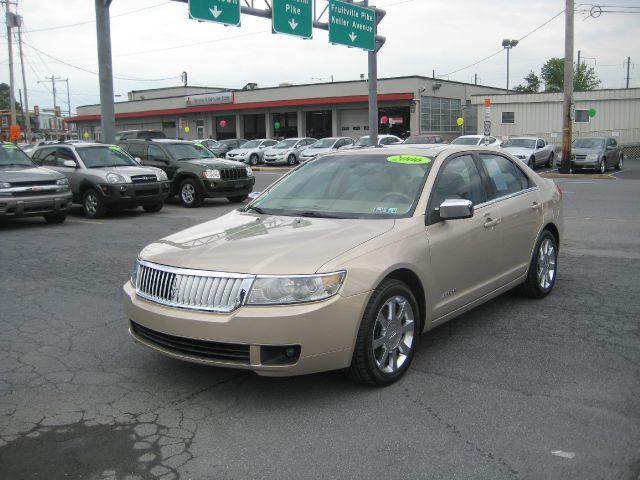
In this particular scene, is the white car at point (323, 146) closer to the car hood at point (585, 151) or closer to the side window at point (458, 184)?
the car hood at point (585, 151)

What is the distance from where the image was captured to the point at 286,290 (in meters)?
3.81

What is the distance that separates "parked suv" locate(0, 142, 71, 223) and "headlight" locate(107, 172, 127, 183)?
1.04m

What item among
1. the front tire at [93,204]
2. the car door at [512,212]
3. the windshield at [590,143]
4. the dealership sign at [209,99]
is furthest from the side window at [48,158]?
the dealership sign at [209,99]

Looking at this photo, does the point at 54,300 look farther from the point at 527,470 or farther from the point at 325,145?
the point at 325,145

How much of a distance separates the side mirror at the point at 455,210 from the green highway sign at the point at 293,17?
18.3 m

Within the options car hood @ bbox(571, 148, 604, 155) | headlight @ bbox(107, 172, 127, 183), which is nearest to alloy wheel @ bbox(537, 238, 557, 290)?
headlight @ bbox(107, 172, 127, 183)

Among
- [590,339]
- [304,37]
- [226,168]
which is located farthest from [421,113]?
[590,339]

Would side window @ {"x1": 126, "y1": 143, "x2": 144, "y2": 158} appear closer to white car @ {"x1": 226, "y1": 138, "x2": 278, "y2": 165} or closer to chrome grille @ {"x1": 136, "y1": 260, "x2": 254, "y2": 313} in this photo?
chrome grille @ {"x1": 136, "y1": 260, "x2": 254, "y2": 313}

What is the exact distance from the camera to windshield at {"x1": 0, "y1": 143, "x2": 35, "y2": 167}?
42.8 ft

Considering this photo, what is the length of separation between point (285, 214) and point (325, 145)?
2926 cm

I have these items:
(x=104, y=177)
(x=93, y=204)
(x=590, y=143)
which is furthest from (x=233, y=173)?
(x=590, y=143)

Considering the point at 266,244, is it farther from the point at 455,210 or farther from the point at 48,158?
the point at 48,158

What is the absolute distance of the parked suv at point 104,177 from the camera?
1379 centimetres

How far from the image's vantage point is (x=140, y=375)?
14.9ft
